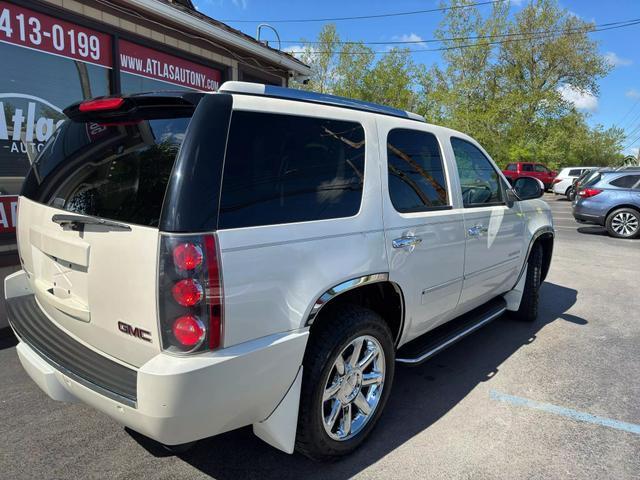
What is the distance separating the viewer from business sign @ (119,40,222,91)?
5969 millimetres

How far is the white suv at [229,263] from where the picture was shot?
72.1 inches

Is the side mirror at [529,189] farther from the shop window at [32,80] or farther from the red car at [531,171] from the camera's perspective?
the red car at [531,171]

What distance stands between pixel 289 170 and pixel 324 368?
3.29 ft

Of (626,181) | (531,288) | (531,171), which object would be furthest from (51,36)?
(531,171)

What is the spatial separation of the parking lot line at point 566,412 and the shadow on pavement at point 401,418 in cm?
26

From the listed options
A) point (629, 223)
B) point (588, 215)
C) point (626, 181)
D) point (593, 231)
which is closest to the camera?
point (629, 223)

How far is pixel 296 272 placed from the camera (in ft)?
6.84

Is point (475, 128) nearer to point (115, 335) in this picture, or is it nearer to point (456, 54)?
point (456, 54)

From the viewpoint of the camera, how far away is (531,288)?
4.73 meters

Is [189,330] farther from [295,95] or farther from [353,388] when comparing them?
[295,95]

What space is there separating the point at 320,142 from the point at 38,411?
8.48 feet

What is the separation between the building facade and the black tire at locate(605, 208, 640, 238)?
33.5ft

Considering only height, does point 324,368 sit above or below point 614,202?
below

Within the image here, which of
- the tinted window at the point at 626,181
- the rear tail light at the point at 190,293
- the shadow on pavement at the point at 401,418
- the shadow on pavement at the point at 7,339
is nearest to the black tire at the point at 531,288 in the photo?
the shadow on pavement at the point at 401,418
